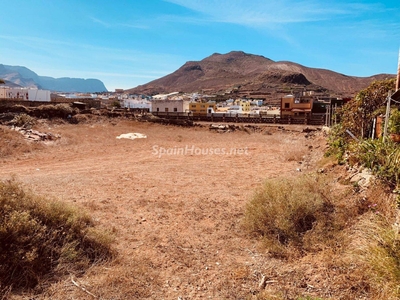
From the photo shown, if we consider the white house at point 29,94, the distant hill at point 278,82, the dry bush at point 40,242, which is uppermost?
the distant hill at point 278,82

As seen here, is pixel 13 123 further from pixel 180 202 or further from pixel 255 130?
pixel 255 130

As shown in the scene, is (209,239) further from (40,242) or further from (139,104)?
(139,104)

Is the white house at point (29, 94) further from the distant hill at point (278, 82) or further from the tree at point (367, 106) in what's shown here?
the distant hill at point (278, 82)

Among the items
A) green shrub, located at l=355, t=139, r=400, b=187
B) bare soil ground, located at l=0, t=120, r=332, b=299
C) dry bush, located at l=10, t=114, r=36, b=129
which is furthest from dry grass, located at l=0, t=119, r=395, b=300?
dry bush, located at l=10, t=114, r=36, b=129

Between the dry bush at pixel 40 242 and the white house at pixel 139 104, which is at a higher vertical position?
the white house at pixel 139 104

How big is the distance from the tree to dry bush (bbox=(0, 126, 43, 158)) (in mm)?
12817

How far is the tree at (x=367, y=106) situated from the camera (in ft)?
22.2

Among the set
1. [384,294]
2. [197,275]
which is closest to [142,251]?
[197,275]

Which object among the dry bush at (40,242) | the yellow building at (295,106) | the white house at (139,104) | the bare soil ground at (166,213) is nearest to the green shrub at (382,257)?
the bare soil ground at (166,213)

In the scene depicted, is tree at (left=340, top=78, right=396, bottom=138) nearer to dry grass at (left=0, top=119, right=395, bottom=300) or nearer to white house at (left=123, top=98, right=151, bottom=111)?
dry grass at (left=0, top=119, right=395, bottom=300)

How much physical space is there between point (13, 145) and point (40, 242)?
1126cm

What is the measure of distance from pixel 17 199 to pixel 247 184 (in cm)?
523

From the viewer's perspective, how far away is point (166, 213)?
16.4 feet

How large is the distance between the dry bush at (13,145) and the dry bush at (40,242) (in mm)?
9653
